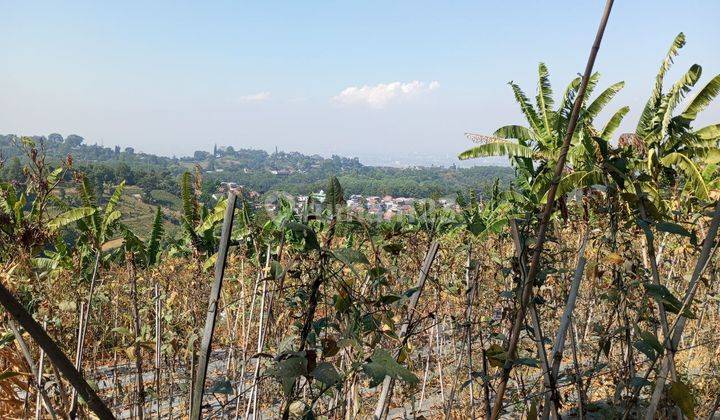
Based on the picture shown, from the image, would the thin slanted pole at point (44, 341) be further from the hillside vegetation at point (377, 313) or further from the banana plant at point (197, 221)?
the banana plant at point (197, 221)

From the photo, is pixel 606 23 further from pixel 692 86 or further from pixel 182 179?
pixel 692 86

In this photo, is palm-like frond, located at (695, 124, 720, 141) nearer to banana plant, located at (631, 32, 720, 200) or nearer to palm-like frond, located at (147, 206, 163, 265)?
banana plant, located at (631, 32, 720, 200)

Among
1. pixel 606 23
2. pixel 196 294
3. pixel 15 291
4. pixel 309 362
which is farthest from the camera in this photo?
pixel 196 294

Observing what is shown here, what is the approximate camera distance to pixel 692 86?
7.64 meters

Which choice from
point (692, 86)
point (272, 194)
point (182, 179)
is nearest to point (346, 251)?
point (272, 194)

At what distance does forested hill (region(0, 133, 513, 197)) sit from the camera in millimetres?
9215

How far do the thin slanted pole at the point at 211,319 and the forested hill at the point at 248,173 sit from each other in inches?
15.8

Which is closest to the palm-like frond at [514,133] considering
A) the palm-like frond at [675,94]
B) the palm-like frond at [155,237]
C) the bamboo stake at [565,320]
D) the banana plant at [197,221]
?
the palm-like frond at [675,94]

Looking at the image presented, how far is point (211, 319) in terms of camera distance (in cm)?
69

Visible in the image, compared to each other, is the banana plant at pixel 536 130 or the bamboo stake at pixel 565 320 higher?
the banana plant at pixel 536 130

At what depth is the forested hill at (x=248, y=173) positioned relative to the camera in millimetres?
9215

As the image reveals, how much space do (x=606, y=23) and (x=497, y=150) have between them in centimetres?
906

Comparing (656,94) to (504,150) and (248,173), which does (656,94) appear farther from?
(248,173)

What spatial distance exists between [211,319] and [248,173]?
283ft
